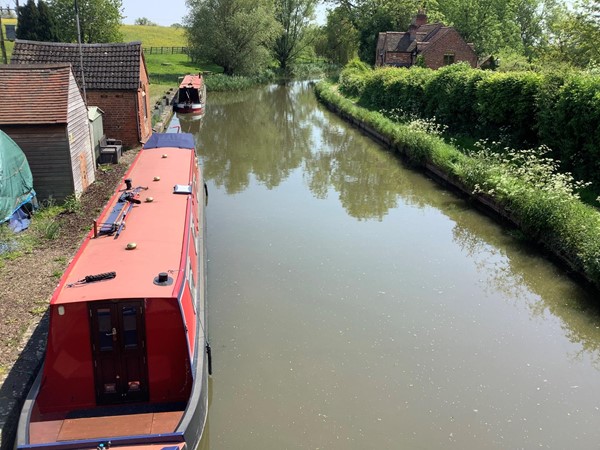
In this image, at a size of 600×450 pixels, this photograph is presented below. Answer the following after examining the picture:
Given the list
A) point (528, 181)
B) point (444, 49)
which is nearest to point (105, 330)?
point (528, 181)

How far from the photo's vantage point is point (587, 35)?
2634 centimetres

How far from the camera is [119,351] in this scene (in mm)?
4934

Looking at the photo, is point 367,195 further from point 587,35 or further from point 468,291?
point 587,35

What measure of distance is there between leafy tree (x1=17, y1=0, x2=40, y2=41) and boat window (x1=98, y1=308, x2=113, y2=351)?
120ft

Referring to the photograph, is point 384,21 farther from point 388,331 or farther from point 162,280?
point 162,280

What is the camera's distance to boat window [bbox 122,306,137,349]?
4.80 m

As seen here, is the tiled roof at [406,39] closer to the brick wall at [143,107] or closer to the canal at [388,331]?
the brick wall at [143,107]

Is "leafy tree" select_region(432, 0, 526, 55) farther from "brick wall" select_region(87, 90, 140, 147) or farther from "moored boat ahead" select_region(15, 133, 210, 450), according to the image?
"moored boat ahead" select_region(15, 133, 210, 450)

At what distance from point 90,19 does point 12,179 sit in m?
29.4

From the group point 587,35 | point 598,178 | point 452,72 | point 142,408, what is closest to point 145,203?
point 142,408

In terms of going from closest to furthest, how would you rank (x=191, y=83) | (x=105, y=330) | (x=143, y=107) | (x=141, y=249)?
(x=105, y=330) → (x=141, y=249) → (x=143, y=107) → (x=191, y=83)

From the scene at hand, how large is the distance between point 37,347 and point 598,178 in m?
11.9

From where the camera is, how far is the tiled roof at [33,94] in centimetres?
1038

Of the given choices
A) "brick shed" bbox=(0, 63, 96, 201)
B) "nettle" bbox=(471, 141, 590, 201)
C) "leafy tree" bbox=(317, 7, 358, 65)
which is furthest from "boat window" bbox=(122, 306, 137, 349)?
"leafy tree" bbox=(317, 7, 358, 65)
